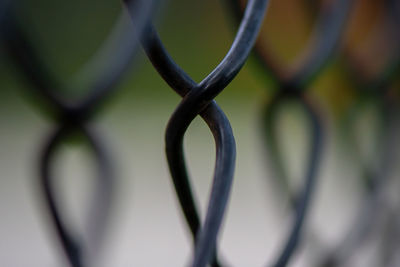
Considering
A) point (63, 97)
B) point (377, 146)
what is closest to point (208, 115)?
point (63, 97)

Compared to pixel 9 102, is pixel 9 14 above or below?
below

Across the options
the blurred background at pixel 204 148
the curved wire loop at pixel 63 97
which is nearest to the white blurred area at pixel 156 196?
the blurred background at pixel 204 148

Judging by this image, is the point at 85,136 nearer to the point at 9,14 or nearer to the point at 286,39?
the point at 9,14

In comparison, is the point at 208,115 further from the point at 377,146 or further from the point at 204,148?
the point at 204,148

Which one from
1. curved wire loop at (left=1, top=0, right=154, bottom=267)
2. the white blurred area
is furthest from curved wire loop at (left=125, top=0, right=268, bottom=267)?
the white blurred area

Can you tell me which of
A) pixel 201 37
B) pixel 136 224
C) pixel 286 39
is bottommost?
pixel 136 224

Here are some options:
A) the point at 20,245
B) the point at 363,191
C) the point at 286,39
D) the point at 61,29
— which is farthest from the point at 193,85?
the point at 61,29

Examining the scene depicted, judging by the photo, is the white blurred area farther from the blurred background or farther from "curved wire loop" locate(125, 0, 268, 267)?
"curved wire loop" locate(125, 0, 268, 267)

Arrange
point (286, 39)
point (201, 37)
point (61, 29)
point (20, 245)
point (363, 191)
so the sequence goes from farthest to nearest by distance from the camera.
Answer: point (201, 37) < point (61, 29) < point (286, 39) < point (20, 245) < point (363, 191)
